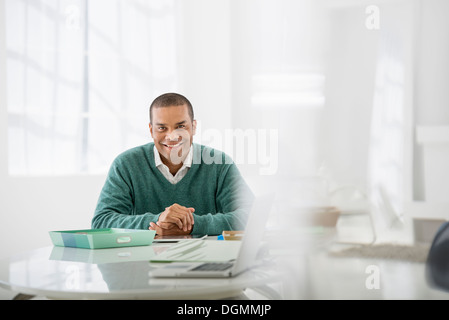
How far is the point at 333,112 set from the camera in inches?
54.1

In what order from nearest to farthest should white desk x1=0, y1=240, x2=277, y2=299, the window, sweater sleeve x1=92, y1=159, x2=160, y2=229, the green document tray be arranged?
1. white desk x1=0, y1=240, x2=277, y2=299
2. the green document tray
3. sweater sleeve x1=92, y1=159, x2=160, y2=229
4. the window

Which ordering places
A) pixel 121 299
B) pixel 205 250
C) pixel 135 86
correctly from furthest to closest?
pixel 135 86 → pixel 205 250 → pixel 121 299

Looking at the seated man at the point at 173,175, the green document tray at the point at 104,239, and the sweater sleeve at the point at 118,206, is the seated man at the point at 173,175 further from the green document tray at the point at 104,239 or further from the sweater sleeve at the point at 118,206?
the green document tray at the point at 104,239

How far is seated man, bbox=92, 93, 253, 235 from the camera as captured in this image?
5.74 ft

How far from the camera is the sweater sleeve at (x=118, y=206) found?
151 centimetres

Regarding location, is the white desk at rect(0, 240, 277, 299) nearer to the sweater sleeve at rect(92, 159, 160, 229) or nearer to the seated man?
the sweater sleeve at rect(92, 159, 160, 229)

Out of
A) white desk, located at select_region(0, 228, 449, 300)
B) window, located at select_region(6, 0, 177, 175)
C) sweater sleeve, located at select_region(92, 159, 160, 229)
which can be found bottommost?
white desk, located at select_region(0, 228, 449, 300)

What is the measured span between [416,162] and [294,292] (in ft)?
1.46

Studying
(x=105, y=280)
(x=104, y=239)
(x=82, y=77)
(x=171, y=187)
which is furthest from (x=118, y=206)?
(x=82, y=77)

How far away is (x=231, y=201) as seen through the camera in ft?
5.80

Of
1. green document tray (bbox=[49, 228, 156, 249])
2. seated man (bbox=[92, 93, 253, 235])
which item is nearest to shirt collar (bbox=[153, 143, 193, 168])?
seated man (bbox=[92, 93, 253, 235])

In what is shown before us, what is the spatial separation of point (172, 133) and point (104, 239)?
0.62 meters

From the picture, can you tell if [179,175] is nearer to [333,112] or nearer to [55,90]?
[333,112]
